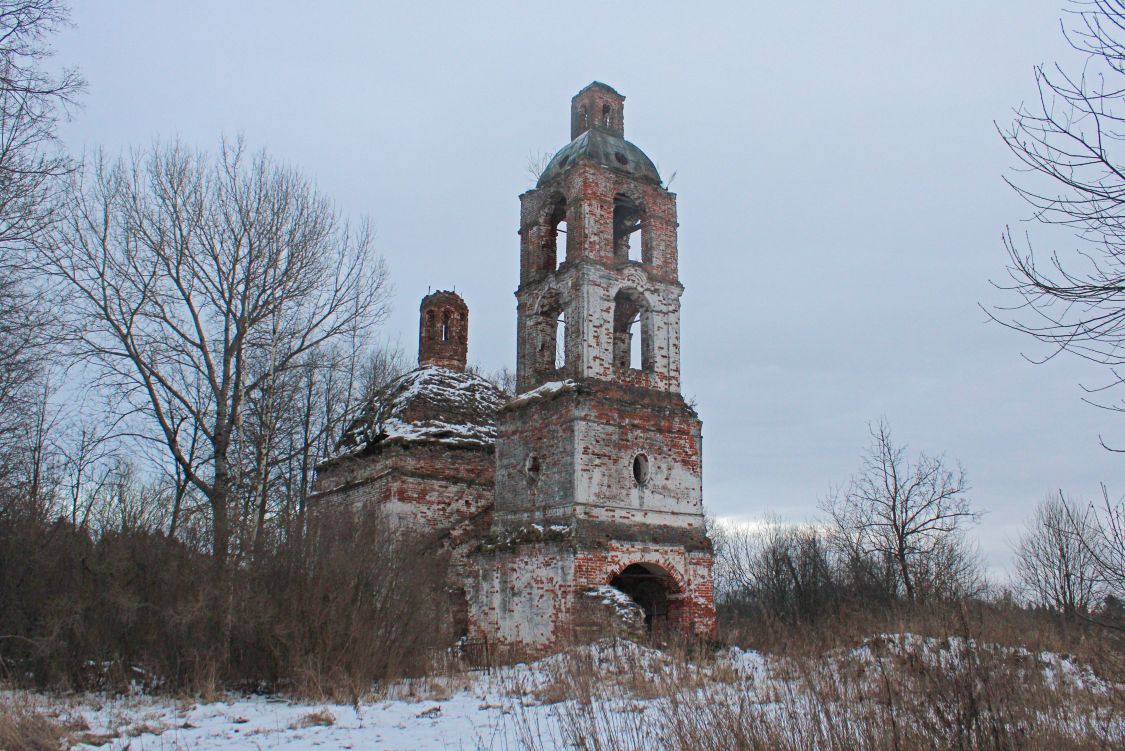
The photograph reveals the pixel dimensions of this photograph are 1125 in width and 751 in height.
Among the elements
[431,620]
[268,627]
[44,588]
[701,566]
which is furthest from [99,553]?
[701,566]

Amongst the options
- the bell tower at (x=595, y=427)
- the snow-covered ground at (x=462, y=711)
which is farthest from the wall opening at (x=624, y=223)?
the snow-covered ground at (x=462, y=711)

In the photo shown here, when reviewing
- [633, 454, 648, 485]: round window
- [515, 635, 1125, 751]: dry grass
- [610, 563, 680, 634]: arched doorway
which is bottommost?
[515, 635, 1125, 751]: dry grass

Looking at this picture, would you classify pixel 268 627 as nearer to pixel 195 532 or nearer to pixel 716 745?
pixel 195 532

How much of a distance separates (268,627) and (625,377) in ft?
30.1

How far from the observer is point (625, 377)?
666 inches

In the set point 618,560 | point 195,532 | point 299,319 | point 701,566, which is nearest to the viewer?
point 195,532

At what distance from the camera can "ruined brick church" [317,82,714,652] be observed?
50.9ft

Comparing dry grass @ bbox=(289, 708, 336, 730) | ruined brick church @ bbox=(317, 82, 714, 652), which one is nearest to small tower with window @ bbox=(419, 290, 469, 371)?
ruined brick church @ bbox=(317, 82, 714, 652)

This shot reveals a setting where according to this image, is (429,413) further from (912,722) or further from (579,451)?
(912,722)

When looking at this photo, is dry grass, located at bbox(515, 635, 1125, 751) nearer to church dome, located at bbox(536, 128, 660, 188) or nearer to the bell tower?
the bell tower

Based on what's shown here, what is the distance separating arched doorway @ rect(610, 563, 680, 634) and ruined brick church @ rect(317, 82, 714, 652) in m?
0.04

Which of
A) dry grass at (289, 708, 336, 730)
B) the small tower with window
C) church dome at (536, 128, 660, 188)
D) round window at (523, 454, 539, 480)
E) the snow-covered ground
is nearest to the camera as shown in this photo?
the snow-covered ground

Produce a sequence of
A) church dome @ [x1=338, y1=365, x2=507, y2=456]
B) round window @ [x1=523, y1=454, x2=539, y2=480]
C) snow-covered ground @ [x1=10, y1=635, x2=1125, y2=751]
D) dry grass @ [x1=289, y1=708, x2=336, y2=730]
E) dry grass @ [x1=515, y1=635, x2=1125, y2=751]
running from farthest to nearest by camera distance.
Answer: church dome @ [x1=338, y1=365, x2=507, y2=456], round window @ [x1=523, y1=454, x2=539, y2=480], dry grass @ [x1=289, y1=708, x2=336, y2=730], snow-covered ground @ [x1=10, y1=635, x2=1125, y2=751], dry grass @ [x1=515, y1=635, x2=1125, y2=751]

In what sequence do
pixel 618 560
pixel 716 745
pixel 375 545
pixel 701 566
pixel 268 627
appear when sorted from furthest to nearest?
pixel 701 566 < pixel 618 560 < pixel 375 545 < pixel 268 627 < pixel 716 745
